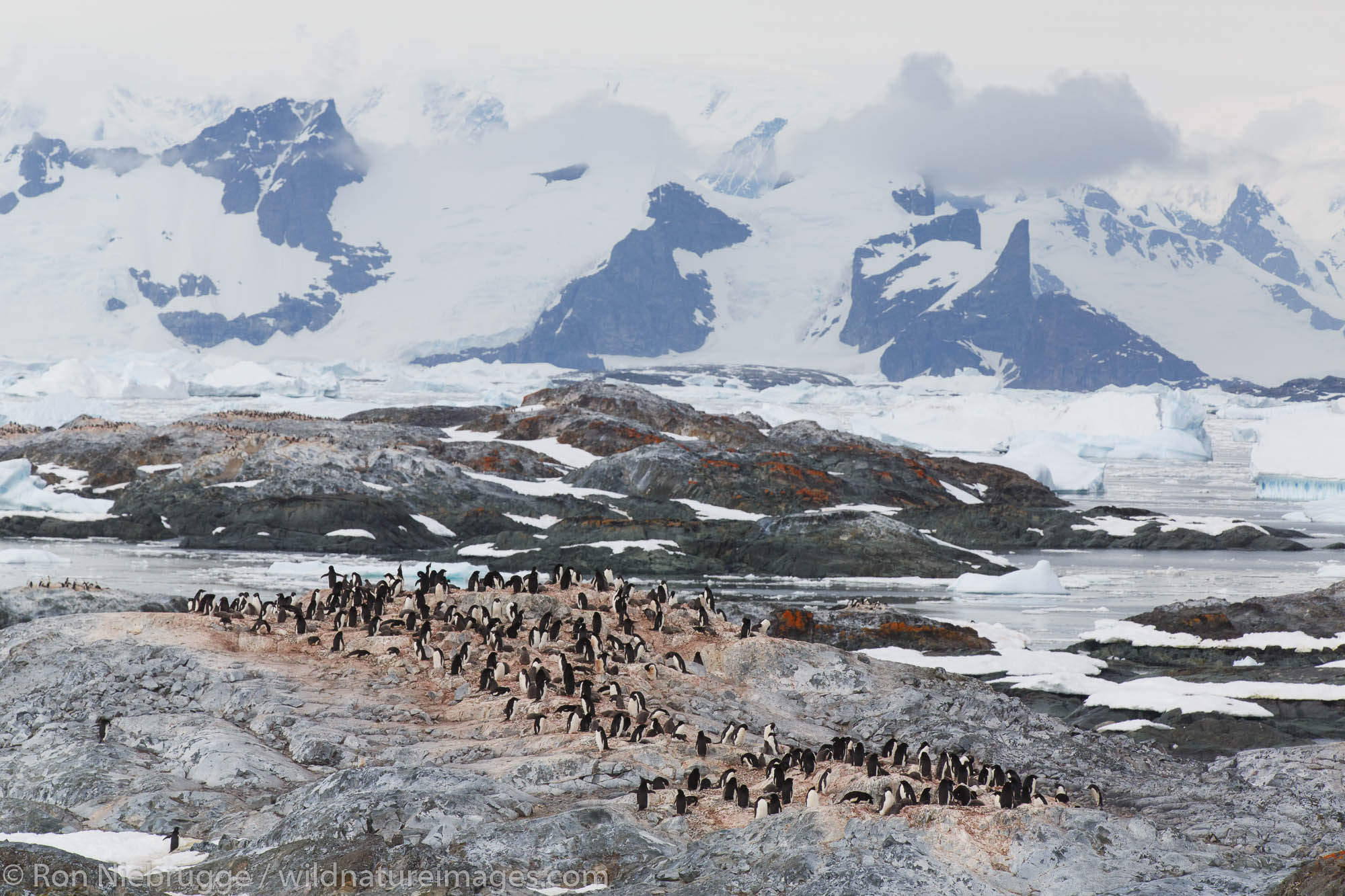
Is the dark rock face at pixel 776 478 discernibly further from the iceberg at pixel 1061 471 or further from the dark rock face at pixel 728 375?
the dark rock face at pixel 728 375

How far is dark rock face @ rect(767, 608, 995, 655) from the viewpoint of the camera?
700 inches

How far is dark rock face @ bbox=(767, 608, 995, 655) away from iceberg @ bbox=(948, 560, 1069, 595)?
5897 mm

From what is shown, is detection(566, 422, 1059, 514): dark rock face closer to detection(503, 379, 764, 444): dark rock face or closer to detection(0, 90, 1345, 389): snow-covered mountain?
detection(503, 379, 764, 444): dark rock face

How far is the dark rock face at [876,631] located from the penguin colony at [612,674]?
205cm

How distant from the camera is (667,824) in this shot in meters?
9.23

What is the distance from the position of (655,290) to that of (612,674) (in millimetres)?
174908

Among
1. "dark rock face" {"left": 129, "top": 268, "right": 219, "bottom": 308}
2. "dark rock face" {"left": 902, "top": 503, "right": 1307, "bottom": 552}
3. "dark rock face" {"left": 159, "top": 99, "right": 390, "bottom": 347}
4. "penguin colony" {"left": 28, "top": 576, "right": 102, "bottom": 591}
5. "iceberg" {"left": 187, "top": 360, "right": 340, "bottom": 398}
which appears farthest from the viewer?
"dark rock face" {"left": 159, "top": 99, "right": 390, "bottom": 347}

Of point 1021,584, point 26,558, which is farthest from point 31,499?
point 1021,584

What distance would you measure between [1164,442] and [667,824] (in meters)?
60.4

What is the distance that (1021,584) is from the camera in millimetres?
24469

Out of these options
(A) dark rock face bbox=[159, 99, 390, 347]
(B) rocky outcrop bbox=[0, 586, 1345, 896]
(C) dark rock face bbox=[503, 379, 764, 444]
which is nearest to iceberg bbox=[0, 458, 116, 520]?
(C) dark rock face bbox=[503, 379, 764, 444]

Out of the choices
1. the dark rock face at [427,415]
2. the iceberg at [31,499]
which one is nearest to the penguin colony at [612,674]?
the iceberg at [31,499]

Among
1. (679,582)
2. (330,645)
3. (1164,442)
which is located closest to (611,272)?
(1164,442)

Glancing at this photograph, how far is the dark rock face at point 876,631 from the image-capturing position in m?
17.8
